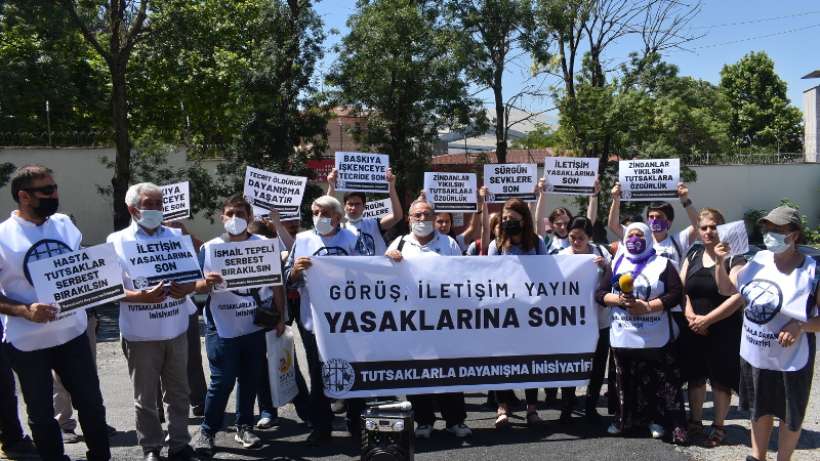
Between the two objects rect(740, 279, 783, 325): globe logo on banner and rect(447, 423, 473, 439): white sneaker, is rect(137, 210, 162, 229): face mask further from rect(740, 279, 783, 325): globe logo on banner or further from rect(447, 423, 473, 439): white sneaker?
rect(740, 279, 783, 325): globe logo on banner

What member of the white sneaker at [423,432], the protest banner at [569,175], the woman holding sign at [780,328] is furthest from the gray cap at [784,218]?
the protest banner at [569,175]

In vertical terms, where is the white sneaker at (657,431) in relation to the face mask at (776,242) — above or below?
below

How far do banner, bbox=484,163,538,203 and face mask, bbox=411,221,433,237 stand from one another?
2.01 m

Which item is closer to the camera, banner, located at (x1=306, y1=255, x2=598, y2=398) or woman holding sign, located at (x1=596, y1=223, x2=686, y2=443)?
woman holding sign, located at (x1=596, y1=223, x2=686, y2=443)

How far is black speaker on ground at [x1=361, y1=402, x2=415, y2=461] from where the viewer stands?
4750 millimetres

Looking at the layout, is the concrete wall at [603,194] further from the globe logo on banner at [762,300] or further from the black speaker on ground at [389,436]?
the black speaker on ground at [389,436]

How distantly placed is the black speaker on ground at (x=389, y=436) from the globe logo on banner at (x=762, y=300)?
7.77 feet

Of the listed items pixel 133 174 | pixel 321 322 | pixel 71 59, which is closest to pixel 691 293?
pixel 321 322

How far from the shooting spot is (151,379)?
557cm

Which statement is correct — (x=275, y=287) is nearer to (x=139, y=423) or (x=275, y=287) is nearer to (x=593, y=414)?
(x=139, y=423)

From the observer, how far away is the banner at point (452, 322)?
6.29m

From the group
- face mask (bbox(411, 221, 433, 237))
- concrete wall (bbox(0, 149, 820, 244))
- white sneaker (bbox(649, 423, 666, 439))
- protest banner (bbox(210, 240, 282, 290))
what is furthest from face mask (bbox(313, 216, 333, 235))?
concrete wall (bbox(0, 149, 820, 244))

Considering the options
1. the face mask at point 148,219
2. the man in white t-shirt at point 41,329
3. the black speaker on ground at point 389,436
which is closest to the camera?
the black speaker on ground at point 389,436

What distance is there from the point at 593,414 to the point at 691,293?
139 centimetres
